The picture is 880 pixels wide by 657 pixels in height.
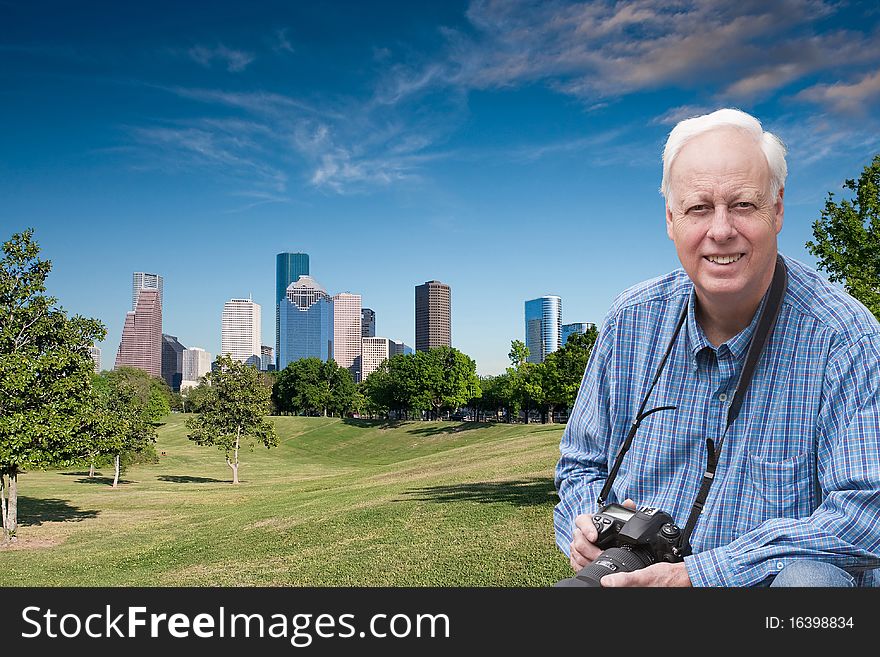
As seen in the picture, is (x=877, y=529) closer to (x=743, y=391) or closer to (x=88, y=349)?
(x=743, y=391)

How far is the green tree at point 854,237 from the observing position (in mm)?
14219

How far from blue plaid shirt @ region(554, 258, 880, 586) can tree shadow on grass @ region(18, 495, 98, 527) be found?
25061 mm

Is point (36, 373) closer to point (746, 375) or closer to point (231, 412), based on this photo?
point (746, 375)

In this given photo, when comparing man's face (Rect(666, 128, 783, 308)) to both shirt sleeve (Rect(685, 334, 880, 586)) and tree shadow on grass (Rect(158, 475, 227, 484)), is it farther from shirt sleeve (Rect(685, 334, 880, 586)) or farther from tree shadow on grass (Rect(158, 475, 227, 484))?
tree shadow on grass (Rect(158, 475, 227, 484))

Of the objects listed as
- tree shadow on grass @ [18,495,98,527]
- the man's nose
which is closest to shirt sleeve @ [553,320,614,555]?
the man's nose

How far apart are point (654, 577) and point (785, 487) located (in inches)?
21.5

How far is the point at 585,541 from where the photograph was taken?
243 centimetres

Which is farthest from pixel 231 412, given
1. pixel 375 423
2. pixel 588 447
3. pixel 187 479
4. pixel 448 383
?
pixel 588 447

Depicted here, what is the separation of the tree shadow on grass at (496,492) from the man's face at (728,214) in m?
13.3

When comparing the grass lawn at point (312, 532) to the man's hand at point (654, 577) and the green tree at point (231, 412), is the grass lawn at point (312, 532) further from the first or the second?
the man's hand at point (654, 577)

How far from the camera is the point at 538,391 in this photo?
48750mm

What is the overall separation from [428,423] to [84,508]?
147ft

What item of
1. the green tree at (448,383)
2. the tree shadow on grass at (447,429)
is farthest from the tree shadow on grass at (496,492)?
the green tree at (448,383)
